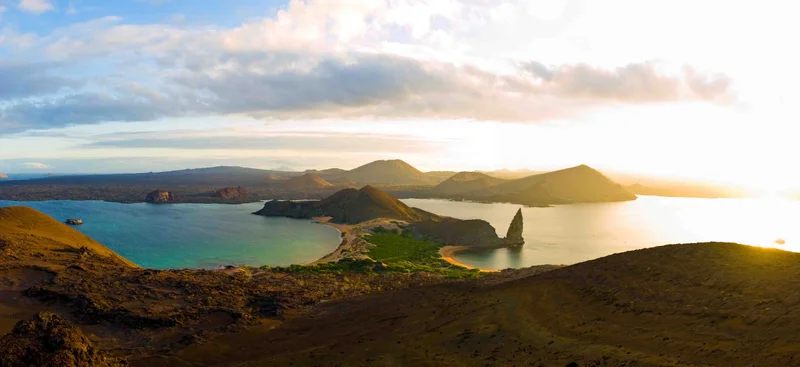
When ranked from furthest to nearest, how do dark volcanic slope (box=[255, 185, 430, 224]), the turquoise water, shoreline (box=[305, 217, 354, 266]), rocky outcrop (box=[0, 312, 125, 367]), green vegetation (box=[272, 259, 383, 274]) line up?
dark volcanic slope (box=[255, 185, 430, 224]), the turquoise water, shoreline (box=[305, 217, 354, 266]), green vegetation (box=[272, 259, 383, 274]), rocky outcrop (box=[0, 312, 125, 367])

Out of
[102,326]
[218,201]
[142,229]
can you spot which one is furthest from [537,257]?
[218,201]

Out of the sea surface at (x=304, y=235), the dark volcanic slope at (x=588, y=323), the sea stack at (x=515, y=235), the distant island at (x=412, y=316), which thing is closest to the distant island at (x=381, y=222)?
the sea stack at (x=515, y=235)

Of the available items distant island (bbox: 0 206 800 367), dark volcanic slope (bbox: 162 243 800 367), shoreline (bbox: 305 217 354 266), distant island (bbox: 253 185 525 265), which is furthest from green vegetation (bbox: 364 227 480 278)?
dark volcanic slope (bbox: 162 243 800 367)

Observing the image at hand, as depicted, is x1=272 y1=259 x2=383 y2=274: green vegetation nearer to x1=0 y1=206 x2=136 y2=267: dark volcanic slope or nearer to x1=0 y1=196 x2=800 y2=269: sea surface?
x1=0 y1=196 x2=800 y2=269: sea surface

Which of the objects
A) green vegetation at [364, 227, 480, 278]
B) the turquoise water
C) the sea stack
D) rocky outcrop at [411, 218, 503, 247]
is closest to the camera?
green vegetation at [364, 227, 480, 278]

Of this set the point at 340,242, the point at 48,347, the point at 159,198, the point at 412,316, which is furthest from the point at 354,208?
the point at 159,198

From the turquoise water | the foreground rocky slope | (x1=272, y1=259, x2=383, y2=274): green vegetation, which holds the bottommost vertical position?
the turquoise water

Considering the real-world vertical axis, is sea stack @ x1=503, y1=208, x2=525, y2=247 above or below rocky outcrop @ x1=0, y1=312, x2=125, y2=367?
below
